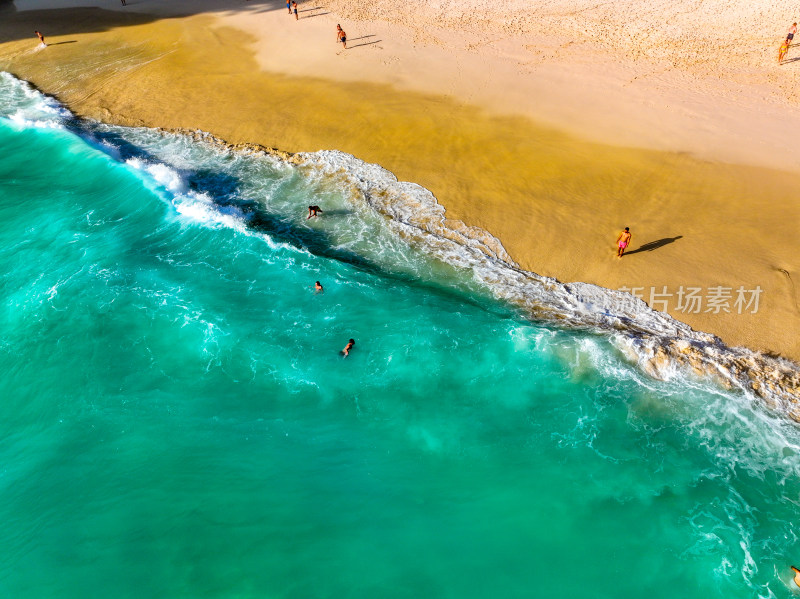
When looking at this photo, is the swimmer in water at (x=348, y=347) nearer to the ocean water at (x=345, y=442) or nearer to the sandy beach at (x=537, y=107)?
the ocean water at (x=345, y=442)

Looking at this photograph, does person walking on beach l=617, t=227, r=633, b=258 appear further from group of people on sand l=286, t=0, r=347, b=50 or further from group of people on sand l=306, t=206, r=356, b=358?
group of people on sand l=286, t=0, r=347, b=50

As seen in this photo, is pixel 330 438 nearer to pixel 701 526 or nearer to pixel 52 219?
pixel 701 526

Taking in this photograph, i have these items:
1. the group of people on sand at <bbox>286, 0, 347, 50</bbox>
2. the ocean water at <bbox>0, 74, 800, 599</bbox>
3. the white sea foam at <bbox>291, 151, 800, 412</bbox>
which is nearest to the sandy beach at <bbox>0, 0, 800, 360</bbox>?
the white sea foam at <bbox>291, 151, 800, 412</bbox>

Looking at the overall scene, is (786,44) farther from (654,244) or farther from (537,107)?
(654,244)

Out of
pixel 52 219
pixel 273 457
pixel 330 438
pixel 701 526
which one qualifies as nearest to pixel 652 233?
pixel 701 526

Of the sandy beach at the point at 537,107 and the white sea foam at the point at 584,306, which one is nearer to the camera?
the white sea foam at the point at 584,306

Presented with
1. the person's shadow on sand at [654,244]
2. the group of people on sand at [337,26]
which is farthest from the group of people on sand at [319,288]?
the group of people on sand at [337,26]
